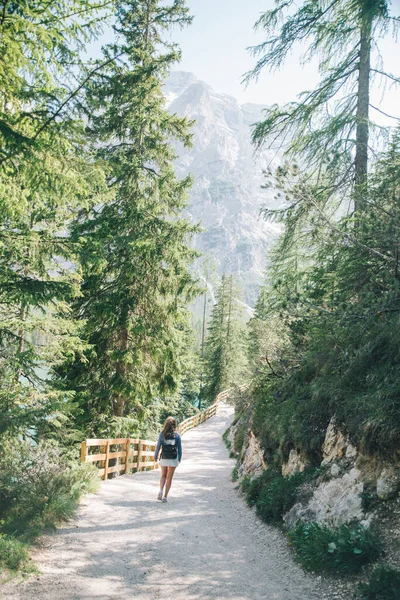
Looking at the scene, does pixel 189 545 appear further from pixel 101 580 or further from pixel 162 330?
pixel 162 330

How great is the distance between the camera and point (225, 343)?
44.0m

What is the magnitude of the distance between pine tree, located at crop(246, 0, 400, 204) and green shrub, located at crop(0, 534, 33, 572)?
8.76m

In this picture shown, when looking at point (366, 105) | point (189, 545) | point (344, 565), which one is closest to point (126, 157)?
point (366, 105)

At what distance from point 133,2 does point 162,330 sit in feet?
34.4

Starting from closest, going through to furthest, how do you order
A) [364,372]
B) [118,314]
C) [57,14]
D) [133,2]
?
1. [57,14]
2. [364,372]
3. [118,314]
4. [133,2]

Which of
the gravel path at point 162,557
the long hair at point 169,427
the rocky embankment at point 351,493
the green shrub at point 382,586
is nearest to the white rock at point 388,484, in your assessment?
the rocky embankment at point 351,493

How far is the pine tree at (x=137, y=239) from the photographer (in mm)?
11602

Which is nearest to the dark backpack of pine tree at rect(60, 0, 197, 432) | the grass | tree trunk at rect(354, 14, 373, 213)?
pine tree at rect(60, 0, 197, 432)

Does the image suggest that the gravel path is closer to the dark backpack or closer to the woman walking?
the woman walking

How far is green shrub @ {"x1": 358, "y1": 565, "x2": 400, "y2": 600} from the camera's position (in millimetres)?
3605

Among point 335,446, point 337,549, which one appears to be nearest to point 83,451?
point 335,446

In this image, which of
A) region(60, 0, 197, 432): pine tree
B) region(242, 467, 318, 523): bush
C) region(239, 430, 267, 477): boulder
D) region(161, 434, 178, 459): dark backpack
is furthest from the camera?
region(60, 0, 197, 432): pine tree

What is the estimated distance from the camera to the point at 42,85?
564 centimetres

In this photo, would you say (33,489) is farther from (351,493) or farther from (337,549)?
(351,493)
